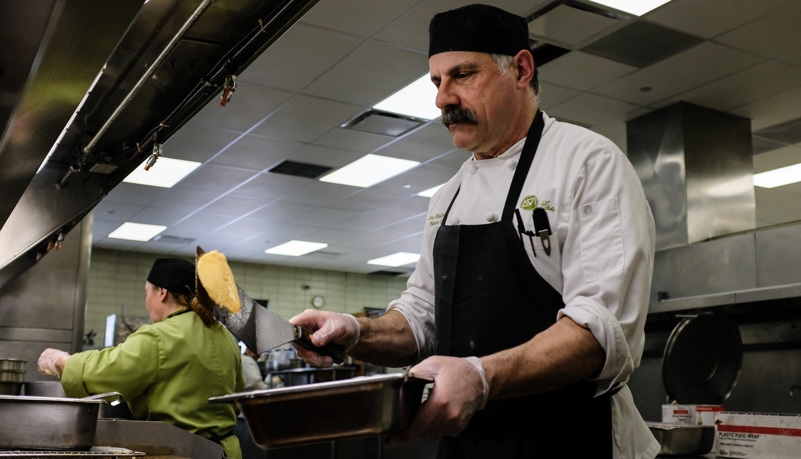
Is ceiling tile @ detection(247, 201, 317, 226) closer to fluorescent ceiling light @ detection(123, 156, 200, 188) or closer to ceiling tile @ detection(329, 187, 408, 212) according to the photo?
ceiling tile @ detection(329, 187, 408, 212)

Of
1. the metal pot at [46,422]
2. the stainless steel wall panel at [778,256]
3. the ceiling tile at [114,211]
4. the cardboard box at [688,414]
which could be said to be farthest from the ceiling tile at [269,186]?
the metal pot at [46,422]

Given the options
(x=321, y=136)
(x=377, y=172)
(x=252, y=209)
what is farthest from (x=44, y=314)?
(x=252, y=209)

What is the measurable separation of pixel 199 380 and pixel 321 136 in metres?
3.92

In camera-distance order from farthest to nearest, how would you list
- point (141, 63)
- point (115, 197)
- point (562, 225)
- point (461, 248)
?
1. point (115, 197)
2. point (141, 63)
3. point (461, 248)
4. point (562, 225)

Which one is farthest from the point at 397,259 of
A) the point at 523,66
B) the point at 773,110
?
the point at 523,66

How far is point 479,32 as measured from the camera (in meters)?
1.52

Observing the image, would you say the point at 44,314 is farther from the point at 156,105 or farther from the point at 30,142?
the point at 30,142

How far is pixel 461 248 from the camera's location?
4.86 feet

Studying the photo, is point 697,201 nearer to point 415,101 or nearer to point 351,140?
point 415,101

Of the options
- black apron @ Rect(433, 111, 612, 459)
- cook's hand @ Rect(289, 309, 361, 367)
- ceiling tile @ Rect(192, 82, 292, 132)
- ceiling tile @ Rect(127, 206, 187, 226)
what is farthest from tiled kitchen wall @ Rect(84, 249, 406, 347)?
black apron @ Rect(433, 111, 612, 459)

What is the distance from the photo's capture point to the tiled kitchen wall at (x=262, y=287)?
12711 mm

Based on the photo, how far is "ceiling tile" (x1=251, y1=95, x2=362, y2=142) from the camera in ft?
19.8

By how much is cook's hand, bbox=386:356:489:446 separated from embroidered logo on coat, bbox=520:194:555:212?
41 cm

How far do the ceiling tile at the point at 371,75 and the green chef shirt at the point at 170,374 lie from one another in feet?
8.21
